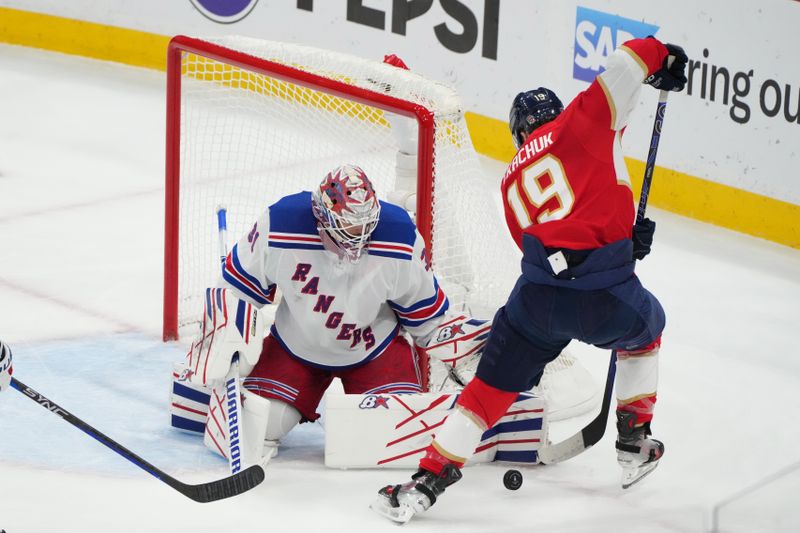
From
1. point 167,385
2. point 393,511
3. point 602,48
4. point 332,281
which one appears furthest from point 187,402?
point 602,48

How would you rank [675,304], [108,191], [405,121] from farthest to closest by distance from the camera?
[108,191], [675,304], [405,121]

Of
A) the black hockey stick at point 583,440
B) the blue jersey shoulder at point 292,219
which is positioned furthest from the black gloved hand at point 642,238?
the blue jersey shoulder at point 292,219

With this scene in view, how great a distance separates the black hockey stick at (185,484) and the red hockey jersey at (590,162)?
2.98 feet

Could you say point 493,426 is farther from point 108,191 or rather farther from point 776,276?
point 108,191

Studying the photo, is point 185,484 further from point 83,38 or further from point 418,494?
point 83,38

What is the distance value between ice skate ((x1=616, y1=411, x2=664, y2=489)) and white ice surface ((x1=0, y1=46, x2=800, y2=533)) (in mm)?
58

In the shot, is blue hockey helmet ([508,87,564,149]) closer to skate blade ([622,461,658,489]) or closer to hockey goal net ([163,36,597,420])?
hockey goal net ([163,36,597,420])

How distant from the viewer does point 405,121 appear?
14.8ft

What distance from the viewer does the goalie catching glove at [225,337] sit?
3.64 m

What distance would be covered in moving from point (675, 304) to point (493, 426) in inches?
69.7

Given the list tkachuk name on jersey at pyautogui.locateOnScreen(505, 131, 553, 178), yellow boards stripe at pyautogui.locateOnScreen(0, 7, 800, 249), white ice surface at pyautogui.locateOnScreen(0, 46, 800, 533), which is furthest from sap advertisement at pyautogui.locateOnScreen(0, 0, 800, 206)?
tkachuk name on jersey at pyautogui.locateOnScreen(505, 131, 553, 178)

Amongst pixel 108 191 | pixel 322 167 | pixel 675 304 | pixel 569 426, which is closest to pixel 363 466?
pixel 569 426

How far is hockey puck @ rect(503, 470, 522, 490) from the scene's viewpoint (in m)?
3.63

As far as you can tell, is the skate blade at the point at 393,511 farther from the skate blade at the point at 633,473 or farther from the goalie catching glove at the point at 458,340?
the skate blade at the point at 633,473
